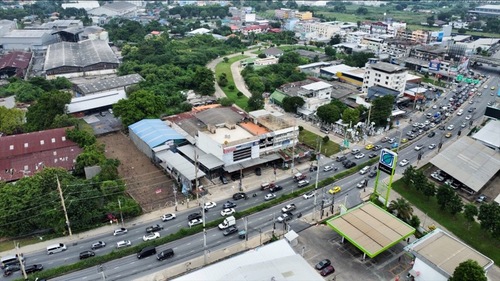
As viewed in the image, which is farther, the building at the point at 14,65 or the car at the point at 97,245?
the building at the point at 14,65

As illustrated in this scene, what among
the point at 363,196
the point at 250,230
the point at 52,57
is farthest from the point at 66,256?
the point at 52,57

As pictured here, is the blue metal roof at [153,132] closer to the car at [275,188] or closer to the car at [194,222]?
the car at [194,222]

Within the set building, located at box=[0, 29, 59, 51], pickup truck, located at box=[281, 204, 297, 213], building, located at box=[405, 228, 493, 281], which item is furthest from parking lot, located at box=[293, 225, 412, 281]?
building, located at box=[0, 29, 59, 51]

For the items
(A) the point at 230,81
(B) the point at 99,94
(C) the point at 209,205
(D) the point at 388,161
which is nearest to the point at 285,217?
(C) the point at 209,205

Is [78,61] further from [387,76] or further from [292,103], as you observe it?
[387,76]

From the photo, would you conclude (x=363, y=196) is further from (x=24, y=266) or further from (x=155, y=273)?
(x=24, y=266)

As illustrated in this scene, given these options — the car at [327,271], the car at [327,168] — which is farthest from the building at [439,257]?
the car at [327,168]
